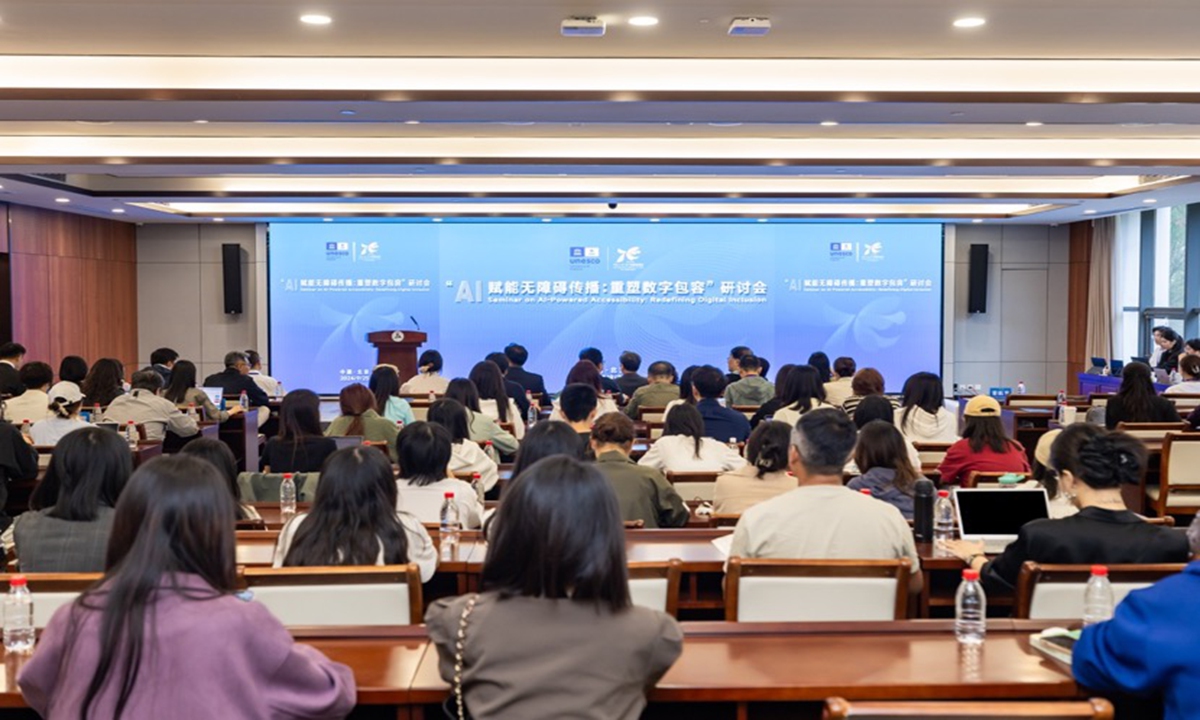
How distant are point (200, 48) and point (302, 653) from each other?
15.9 ft

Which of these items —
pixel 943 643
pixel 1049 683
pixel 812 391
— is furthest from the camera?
pixel 812 391

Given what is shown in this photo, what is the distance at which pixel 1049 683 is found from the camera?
96.7 inches

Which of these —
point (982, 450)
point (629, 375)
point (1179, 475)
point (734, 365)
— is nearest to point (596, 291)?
point (734, 365)

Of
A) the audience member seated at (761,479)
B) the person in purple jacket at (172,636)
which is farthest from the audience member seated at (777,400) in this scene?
the person in purple jacket at (172,636)

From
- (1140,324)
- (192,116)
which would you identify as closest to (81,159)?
(192,116)

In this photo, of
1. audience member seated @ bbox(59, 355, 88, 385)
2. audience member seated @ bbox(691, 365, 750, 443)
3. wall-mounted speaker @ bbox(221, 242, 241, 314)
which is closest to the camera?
audience member seated @ bbox(691, 365, 750, 443)

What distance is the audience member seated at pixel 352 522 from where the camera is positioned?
332 centimetres

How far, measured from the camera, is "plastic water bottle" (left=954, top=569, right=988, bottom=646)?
276 centimetres

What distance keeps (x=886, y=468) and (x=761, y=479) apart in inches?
19.5

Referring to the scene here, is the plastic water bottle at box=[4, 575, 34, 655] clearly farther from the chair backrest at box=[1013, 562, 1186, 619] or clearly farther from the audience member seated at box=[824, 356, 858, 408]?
the audience member seated at box=[824, 356, 858, 408]

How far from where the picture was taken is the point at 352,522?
11.0ft

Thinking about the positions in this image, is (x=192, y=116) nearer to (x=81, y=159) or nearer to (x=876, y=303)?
(x=81, y=159)

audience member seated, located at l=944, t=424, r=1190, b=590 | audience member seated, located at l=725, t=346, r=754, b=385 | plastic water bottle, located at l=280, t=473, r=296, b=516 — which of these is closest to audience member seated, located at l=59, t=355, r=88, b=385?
plastic water bottle, located at l=280, t=473, r=296, b=516

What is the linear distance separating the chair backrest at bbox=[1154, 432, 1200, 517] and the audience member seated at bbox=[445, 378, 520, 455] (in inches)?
152
